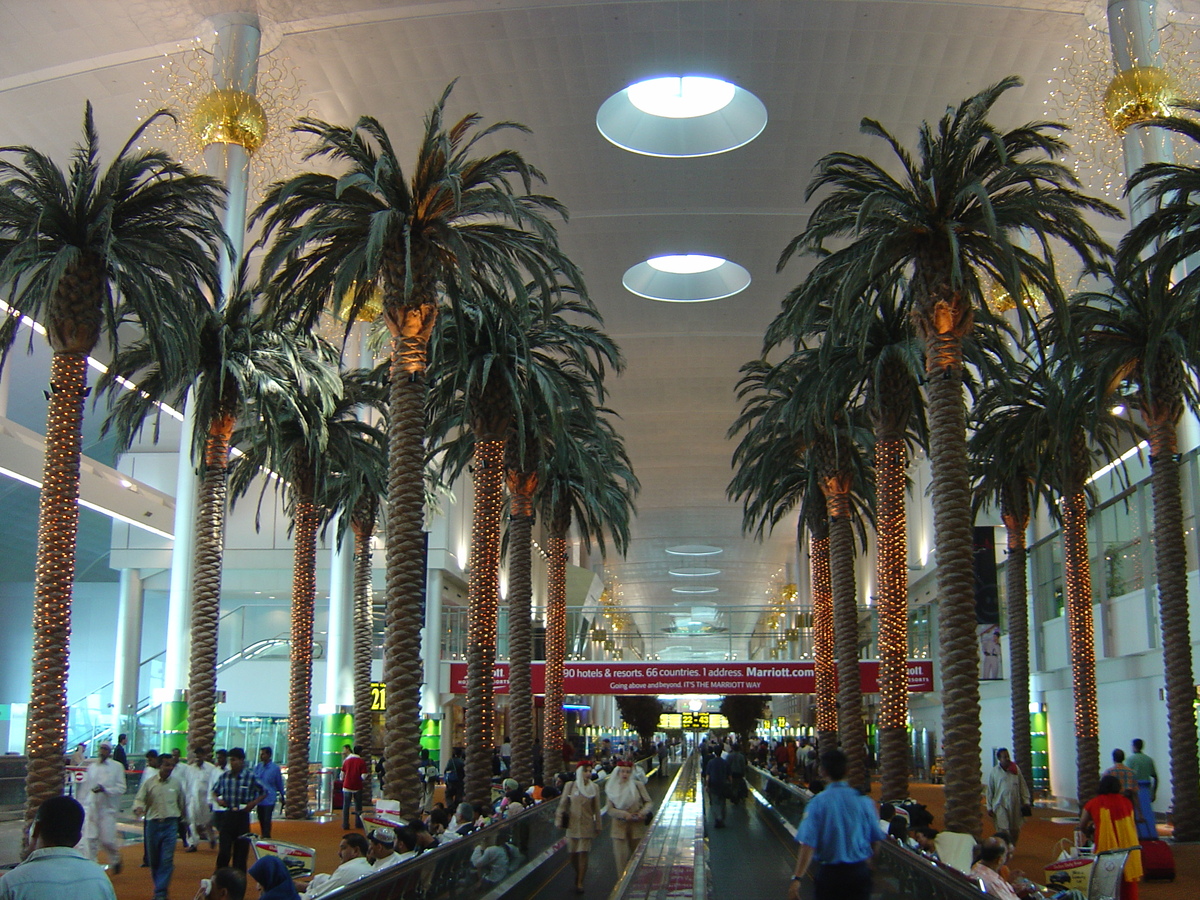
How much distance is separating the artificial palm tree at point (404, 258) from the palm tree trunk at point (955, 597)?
5588 millimetres

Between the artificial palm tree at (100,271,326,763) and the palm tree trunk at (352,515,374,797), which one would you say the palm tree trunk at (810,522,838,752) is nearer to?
the palm tree trunk at (352,515,374,797)

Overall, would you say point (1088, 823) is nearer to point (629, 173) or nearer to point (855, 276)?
point (855, 276)

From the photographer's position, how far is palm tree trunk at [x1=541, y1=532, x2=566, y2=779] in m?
27.8

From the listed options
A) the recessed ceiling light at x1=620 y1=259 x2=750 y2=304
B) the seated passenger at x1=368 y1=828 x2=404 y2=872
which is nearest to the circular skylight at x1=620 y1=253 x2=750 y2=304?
the recessed ceiling light at x1=620 y1=259 x2=750 y2=304

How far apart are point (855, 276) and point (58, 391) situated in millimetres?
9891

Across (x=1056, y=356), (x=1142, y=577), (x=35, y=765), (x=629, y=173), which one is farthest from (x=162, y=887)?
(x=629, y=173)

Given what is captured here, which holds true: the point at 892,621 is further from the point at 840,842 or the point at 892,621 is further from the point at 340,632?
the point at 340,632

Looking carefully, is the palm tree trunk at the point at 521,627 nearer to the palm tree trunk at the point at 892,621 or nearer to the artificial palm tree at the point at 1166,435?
the palm tree trunk at the point at 892,621

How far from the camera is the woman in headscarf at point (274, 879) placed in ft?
23.6

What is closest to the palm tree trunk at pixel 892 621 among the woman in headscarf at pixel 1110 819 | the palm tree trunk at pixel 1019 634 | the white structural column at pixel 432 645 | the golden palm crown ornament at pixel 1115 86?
the woman in headscarf at pixel 1110 819

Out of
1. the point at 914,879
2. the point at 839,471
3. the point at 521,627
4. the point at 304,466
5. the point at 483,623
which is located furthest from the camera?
the point at 839,471

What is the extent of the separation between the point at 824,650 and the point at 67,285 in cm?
2082

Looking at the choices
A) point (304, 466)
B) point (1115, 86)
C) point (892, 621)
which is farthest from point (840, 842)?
point (1115, 86)

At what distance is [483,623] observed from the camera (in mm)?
19531
